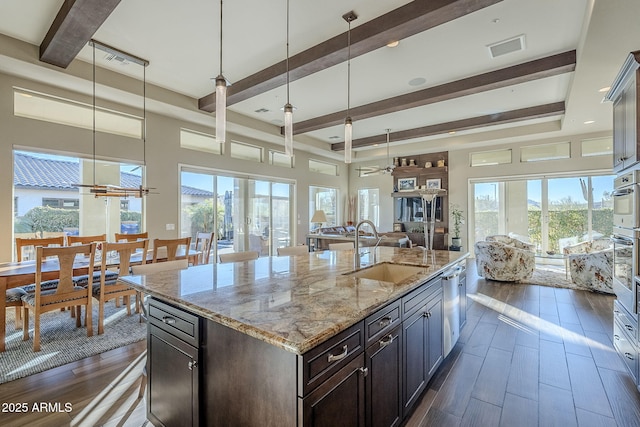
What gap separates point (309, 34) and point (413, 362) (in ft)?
11.3

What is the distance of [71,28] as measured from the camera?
3.02 m

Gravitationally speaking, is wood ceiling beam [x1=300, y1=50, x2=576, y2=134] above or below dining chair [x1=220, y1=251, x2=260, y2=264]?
above

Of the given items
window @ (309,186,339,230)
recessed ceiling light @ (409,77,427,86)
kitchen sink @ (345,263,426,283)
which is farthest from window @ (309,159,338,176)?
kitchen sink @ (345,263,426,283)

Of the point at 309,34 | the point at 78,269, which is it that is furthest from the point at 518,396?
the point at 78,269

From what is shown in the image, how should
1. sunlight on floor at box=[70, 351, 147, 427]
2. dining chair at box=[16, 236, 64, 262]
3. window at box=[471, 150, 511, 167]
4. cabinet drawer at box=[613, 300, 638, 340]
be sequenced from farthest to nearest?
window at box=[471, 150, 511, 167] < dining chair at box=[16, 236, 64, 262] < cabinet drawer at box=[613, 300, 638, 340] < sunlight on floor at box=[70, 351, 147, 427]

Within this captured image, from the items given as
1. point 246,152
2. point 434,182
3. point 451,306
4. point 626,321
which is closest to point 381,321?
point 451,306

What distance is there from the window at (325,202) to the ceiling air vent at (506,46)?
19.5 feet

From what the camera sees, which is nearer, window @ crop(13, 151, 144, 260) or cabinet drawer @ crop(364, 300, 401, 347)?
cabinet drawer @ crop(364, 300, 401, 347)

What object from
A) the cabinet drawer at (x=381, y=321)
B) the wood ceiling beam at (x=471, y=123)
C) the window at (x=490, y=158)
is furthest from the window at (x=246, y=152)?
the cabinet drawer at (x=381, y=321)

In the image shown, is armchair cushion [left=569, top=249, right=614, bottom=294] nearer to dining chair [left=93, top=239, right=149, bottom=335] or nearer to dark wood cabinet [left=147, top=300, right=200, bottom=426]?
dark wood cabinet [left=147, top=300, right=200, bottom=426]

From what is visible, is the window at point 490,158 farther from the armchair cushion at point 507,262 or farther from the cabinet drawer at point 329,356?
the cabinet drawer at point 329,356

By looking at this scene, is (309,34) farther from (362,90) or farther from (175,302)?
(175,302)

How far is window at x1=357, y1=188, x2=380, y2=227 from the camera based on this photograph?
10.2m

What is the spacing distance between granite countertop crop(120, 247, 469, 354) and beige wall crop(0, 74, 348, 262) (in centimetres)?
→ 369
